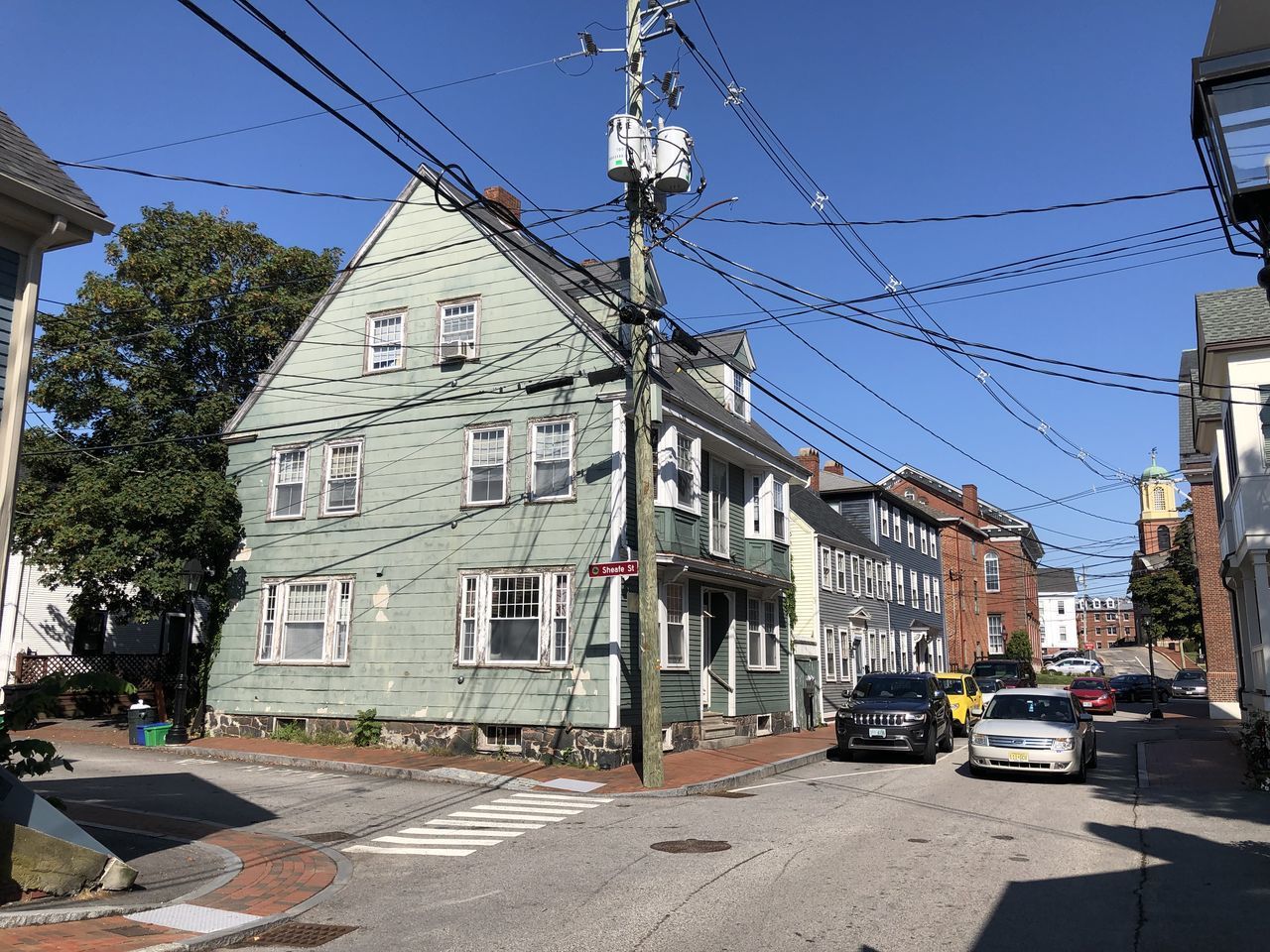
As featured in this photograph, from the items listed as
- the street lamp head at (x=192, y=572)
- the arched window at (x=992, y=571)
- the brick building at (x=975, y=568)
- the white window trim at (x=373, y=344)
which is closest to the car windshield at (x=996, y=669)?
the brick building at (x=975, y=568)

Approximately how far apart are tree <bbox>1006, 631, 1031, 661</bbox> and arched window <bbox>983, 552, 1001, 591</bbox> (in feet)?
13.1

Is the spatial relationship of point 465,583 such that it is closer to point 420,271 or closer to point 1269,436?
point 420,271

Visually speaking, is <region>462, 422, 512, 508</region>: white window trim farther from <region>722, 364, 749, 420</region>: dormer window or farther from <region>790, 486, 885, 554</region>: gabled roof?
<region>790, 486, 885, 554</region>: gabled roof

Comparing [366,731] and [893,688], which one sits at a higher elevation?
[893,688]

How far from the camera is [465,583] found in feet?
65.3

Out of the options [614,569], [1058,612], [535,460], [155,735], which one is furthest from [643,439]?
[1058,612]

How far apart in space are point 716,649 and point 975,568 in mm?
43528

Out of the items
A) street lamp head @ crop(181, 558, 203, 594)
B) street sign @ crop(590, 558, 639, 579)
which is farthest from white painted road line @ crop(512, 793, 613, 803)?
street lamp head @ crop(181, 558, 203, 594)

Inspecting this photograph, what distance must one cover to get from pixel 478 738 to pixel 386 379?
8405 mm

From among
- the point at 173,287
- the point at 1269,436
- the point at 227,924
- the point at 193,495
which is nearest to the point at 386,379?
the point at 193,495

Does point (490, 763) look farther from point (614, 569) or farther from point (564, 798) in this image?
point (614, 569)

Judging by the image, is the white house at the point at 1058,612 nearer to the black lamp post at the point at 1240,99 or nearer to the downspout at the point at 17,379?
the black lamp post at the point at 1240,99

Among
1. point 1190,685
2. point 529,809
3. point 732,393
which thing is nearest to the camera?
point 529,809

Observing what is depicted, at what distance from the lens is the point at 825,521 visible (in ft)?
118
